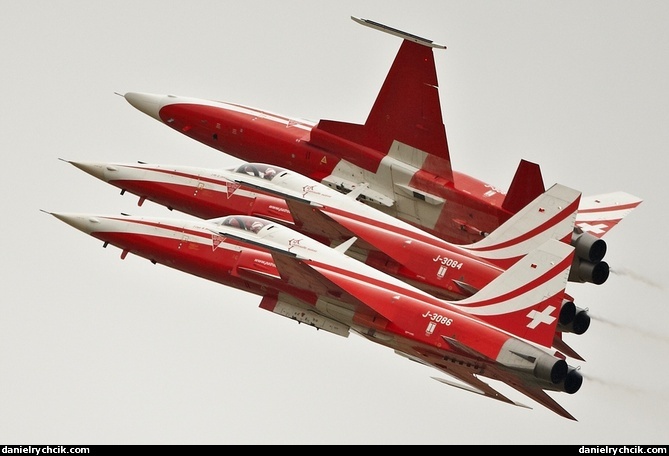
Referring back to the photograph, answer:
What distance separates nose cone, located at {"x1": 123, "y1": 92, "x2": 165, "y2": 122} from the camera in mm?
77562

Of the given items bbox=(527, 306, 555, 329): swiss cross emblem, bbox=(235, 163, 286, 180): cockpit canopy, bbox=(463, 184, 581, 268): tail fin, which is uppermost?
bbox=(463, 184, 581, 268): tail fin

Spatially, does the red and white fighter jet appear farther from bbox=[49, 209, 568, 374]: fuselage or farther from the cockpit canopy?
the cockpit canopy

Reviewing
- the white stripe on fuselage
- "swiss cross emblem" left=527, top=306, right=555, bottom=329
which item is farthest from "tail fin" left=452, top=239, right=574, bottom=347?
the white stripe on fuselage

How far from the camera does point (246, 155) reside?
7575 cm

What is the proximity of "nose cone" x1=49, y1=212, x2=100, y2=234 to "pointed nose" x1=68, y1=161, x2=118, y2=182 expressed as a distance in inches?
115

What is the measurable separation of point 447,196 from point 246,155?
7.57m

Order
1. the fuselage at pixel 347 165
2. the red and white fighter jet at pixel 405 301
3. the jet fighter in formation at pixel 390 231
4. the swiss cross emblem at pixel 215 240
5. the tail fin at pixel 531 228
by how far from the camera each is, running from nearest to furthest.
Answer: the red and white fighter jet at pixel 405 301, the jet fighter in formation at pixel 390 231, the swiss cross emblem at pixel 215 240, the tail fin at pixel 531 228, the fuselage at pixel 347 165

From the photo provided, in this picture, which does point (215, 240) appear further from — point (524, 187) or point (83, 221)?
point (524, 187)

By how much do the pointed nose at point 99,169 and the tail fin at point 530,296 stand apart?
13734 mm

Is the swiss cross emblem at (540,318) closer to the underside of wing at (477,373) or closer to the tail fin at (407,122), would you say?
the underside of wing at (477,373)

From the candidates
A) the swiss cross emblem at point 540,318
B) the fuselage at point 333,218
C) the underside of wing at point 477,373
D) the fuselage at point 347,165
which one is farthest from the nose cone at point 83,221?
the swiss cross emblem at point 540,318

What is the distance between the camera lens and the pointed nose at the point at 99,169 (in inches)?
2913
